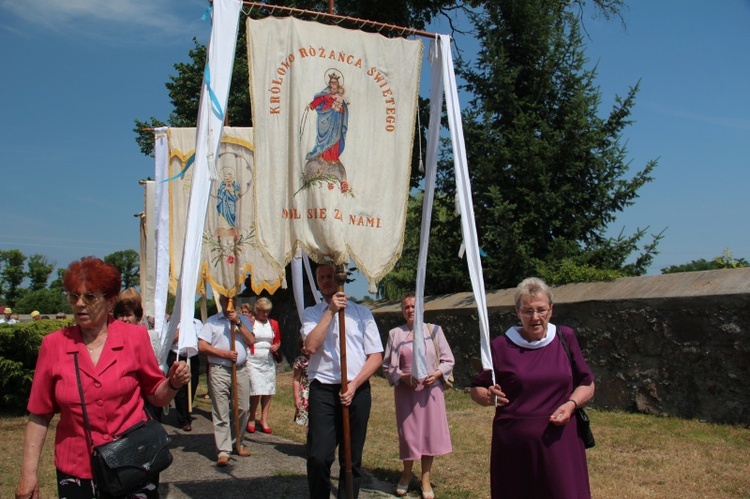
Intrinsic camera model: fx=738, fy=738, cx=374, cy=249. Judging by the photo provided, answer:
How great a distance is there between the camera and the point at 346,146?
605 cm

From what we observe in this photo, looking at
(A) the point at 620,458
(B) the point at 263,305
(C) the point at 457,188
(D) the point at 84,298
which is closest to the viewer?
(D) the point at 84,298

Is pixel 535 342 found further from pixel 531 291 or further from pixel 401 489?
pixel 401 489

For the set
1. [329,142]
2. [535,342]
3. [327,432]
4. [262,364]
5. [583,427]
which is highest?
[329,142]

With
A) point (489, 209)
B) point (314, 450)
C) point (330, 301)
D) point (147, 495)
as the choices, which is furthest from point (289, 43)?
point (489, 209)

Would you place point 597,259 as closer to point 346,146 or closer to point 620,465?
point 620,465

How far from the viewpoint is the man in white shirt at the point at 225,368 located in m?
8.38

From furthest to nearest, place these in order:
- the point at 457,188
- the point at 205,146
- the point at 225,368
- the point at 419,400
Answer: the point at 225,368 → the point at 419,400 → the point at 457,188 → the point at 205,146

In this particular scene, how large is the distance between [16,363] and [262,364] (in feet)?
Answer: 13.8

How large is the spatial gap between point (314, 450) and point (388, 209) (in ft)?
6.70

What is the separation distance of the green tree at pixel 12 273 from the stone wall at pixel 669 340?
49.0 m

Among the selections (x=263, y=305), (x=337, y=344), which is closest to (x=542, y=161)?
(x=263, y=305)

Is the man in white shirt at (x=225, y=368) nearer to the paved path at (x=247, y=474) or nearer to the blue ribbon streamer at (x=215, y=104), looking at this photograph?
the paved path at (x=247, y=474)

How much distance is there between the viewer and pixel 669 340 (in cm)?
925

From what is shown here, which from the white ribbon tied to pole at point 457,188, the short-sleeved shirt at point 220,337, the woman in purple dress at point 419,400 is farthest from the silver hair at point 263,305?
the white ribbon tied to pole at point 457,188
